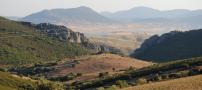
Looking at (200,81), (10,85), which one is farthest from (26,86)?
(200,81)

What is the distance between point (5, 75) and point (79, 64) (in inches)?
2117

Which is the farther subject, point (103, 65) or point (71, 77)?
point (103, 65)

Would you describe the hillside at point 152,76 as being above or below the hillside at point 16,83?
above

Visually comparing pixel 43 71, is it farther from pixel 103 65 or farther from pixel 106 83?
pixel 106 83

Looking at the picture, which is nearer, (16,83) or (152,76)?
(152,76)

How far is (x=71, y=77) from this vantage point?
518 feet

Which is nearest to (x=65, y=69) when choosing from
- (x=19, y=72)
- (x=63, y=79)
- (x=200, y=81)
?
(x=19, y=72)

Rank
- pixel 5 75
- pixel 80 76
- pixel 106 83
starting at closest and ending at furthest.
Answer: pixel 106 83 → pixel 5 75 → pixel 80 76

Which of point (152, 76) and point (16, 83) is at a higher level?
point (152, 76)

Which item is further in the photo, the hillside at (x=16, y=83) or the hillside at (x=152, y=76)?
the hillside at (x=16, y=83)

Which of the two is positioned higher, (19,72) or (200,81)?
(200,81)

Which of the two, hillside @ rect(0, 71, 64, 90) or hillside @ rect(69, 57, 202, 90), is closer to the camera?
hillside @ rect(69, 57, 202, 90)

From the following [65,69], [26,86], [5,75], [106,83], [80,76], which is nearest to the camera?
[106,83]

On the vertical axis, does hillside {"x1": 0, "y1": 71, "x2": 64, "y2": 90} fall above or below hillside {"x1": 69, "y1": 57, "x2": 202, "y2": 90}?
below
